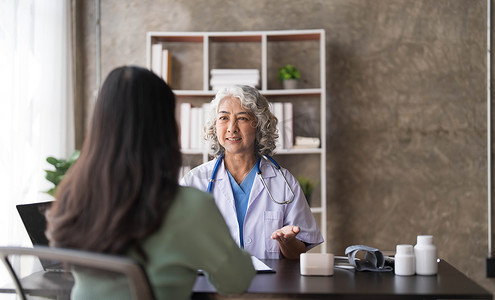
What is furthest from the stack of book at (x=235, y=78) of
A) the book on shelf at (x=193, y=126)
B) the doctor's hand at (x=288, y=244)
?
the doctor's hand at (x=288, y=244)

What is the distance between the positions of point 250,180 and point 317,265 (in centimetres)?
83

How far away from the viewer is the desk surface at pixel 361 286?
146 centimetres

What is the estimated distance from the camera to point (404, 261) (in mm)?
1714

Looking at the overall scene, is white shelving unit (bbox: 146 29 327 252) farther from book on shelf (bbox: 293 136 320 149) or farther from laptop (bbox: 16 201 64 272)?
laptop (bbox: 16 201 64 272)

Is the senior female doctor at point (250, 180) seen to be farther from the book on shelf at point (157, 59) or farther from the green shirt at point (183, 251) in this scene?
the book on shelf at point (157, 59)

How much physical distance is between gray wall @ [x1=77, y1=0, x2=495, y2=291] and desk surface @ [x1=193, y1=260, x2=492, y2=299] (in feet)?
7.14

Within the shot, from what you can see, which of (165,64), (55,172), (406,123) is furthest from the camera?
(406,123)

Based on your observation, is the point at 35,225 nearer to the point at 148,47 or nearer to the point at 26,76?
the point at 26,76

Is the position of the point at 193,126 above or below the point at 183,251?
above

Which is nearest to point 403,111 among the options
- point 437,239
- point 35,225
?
point 437,239

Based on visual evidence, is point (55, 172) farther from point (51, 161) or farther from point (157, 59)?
point (157, 59)

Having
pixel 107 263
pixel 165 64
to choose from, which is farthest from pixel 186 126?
pixel 107 263

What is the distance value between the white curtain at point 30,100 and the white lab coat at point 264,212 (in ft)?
3.73

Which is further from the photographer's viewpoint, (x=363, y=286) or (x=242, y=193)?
(x=242, y=193)
